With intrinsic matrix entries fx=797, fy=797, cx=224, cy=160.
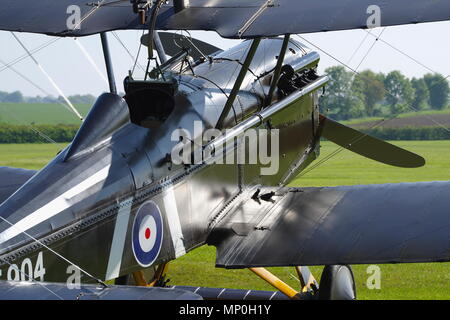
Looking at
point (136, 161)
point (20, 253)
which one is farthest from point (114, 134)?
point (20, 253)

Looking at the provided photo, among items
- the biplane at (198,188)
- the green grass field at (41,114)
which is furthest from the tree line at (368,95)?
the green grass field at (41,114)

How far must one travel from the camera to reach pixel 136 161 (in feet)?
19.5

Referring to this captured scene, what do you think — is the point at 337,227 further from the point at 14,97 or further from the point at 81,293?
the point at 14,97

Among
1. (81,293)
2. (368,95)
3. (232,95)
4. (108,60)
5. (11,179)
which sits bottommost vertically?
(81,293)

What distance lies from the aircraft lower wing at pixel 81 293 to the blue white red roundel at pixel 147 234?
1.77 meters

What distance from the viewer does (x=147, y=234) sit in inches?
234

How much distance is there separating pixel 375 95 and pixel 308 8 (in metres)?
5.29

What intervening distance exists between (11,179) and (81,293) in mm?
4760

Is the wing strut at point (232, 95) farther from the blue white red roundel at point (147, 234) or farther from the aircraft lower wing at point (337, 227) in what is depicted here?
the blue white red roundel at point (147, 234)

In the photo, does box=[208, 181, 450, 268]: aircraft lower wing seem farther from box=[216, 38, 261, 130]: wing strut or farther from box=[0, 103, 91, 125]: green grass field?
box=[0, 103, 91, 125]: green grass field

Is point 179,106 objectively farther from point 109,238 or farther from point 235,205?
point 109,238

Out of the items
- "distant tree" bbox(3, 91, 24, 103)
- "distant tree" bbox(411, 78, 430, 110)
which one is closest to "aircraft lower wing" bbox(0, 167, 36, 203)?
"distant tree" bbox(411, 78, 430, 110)

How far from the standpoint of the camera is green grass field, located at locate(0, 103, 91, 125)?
109 feet

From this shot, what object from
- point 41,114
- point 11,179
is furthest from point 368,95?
point 41,114
